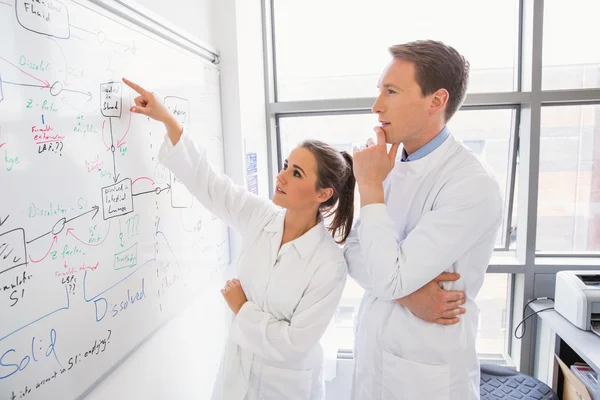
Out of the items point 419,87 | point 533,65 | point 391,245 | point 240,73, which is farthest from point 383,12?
point 391,245

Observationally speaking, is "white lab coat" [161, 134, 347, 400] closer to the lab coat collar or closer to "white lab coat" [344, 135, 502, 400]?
the lab coat collar

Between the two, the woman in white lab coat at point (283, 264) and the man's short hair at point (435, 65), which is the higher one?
the man's short hair at point (435, 65)

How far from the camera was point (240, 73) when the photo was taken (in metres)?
2.01

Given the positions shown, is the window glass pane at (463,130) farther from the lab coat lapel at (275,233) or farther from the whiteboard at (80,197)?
the whiteboard at (80,197)

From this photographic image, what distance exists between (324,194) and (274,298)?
0.39 meters

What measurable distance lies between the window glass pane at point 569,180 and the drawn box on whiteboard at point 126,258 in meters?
2.29

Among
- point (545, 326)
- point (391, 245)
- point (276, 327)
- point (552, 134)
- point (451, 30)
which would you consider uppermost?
point (451, 30)

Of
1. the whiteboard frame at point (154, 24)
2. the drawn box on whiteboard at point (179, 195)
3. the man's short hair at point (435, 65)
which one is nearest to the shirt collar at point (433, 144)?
the man's short hair at point (435, 65)

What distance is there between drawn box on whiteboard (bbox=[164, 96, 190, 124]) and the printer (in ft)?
6.49

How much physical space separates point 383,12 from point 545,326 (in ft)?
6.84

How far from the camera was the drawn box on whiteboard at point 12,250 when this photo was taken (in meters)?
0.78

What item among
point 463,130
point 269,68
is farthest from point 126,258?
point 463,130

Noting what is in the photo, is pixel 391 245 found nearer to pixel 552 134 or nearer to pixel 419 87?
pixel 419 87

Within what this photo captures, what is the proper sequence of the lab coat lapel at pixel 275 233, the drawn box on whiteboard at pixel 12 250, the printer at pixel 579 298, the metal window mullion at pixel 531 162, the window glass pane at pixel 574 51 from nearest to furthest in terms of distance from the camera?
the drawn box on whiteboard at pixel 12 250 < the lab coat lapel at pixel 275 233 < the printer at pixel 579 298 < the metal window mullion at pixel 531 162 < the window glass pane at pixel 574 51
